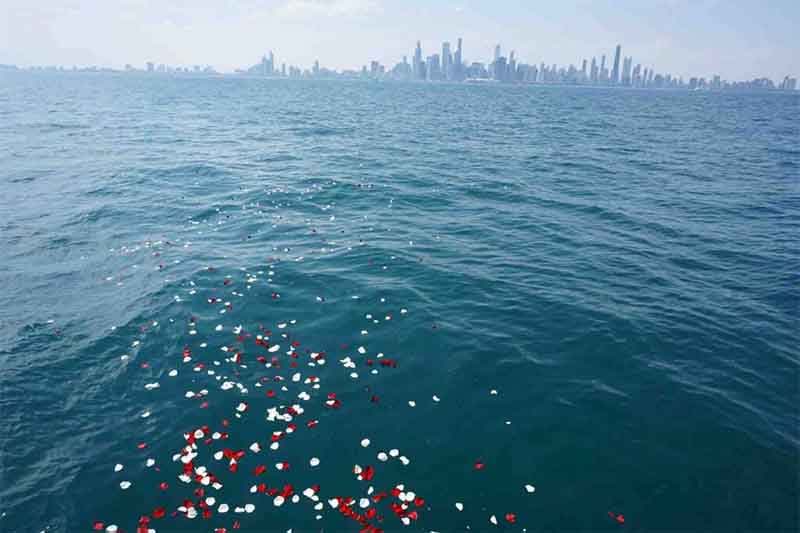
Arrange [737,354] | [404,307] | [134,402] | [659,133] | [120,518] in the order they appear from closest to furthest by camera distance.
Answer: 1. [120,518]
2. [134,402]
3. [737,354]
4. [404,307]
5. [659,133]

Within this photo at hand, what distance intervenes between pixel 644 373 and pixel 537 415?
221 inches

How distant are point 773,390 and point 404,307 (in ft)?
51.5

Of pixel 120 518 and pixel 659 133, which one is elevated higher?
pixel 659 133

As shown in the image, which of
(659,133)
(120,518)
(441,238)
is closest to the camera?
(120,518)

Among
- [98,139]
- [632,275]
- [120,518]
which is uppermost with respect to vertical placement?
[98,139]

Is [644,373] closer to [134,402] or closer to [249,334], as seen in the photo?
[249,334]

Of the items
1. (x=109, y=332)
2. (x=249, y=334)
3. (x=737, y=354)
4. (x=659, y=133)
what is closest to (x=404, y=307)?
(x=249, y=334)

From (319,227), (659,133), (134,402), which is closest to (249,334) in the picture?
(134,402)

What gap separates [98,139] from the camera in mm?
67938

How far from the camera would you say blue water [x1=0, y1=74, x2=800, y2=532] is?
44.2ft

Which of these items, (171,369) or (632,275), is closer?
(171,369)

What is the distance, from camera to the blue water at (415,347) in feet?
44.2

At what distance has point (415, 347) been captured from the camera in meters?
20.4

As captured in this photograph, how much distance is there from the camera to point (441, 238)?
33219 millimetres
